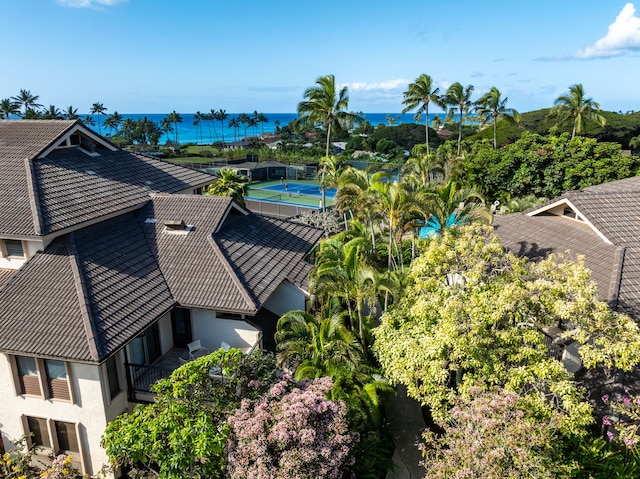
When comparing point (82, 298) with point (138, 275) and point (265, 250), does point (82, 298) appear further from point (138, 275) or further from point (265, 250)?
point (265, 250)

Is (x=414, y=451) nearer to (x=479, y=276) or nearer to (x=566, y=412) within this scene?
(x=566, y=412)

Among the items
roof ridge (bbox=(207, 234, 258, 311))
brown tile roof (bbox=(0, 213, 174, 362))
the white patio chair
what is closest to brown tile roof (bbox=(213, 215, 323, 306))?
roof ridge (bbox=(207, 234, 258, 311))

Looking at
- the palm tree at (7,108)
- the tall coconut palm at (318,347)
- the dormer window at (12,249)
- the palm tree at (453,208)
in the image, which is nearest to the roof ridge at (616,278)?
the palm tree at (453,208)

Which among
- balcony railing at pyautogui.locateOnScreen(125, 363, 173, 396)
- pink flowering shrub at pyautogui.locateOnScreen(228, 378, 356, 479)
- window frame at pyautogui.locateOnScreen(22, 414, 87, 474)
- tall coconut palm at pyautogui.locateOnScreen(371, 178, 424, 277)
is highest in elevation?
tall coconut palm at pyautogui.locateOnScreen(371, 178, 424, 277)

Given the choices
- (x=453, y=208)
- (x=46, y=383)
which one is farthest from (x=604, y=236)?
(x=46, y=383)

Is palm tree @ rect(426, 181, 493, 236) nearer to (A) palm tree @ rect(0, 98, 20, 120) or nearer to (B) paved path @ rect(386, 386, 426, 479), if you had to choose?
(B) paved path @ rect(386, 386, 426, 479)

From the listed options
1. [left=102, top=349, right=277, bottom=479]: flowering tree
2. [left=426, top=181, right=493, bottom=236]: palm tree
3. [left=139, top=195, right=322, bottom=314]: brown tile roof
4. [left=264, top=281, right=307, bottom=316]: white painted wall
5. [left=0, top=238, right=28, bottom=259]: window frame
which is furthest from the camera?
[left=264, top=281, right=307, bottom=316]: white painted wall

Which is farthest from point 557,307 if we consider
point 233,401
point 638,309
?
point 233,401
